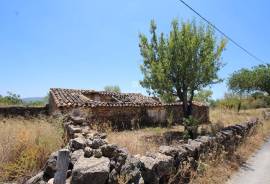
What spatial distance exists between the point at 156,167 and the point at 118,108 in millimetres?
16255

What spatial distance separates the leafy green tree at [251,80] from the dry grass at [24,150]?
39685 millimetres

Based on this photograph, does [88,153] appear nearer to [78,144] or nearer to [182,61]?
[78,144]

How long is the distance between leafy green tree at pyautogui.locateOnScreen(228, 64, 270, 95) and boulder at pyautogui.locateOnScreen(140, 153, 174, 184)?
39.9 m

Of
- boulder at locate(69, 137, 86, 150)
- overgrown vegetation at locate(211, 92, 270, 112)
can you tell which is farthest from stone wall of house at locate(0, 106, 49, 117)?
overgrown vegetation at locate(211, 92, 270, 112)

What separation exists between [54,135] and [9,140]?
3.95ft

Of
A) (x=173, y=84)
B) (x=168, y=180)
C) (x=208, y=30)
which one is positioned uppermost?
(x=208, y=30)

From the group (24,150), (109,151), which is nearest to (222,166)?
(109,151)

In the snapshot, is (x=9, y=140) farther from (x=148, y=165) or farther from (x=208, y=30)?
(x=208, y=30)

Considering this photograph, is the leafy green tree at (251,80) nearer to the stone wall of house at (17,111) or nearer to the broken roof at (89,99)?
the broken roof at (89,99)

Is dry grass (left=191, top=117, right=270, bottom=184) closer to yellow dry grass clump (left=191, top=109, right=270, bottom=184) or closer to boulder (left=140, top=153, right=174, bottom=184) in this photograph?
yellow dry grass clump (left=191, top=109, right=270, bottom=184)

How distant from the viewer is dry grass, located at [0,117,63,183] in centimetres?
645

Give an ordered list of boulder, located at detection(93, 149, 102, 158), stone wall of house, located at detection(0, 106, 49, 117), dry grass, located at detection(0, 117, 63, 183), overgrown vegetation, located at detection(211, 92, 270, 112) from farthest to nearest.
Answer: overgrown vegetation, located at detection(211, 92, 270, 112) < stone wall of house, located at detection(0, 106, 49, 117) < dry grass, located at detection(0, 117, 63, 183) < boulder, located at detection(93, 149, 102, 158)

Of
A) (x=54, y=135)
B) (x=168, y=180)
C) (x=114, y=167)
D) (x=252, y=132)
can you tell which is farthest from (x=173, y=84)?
(x=114, y=167)

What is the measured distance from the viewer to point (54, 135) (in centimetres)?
824
